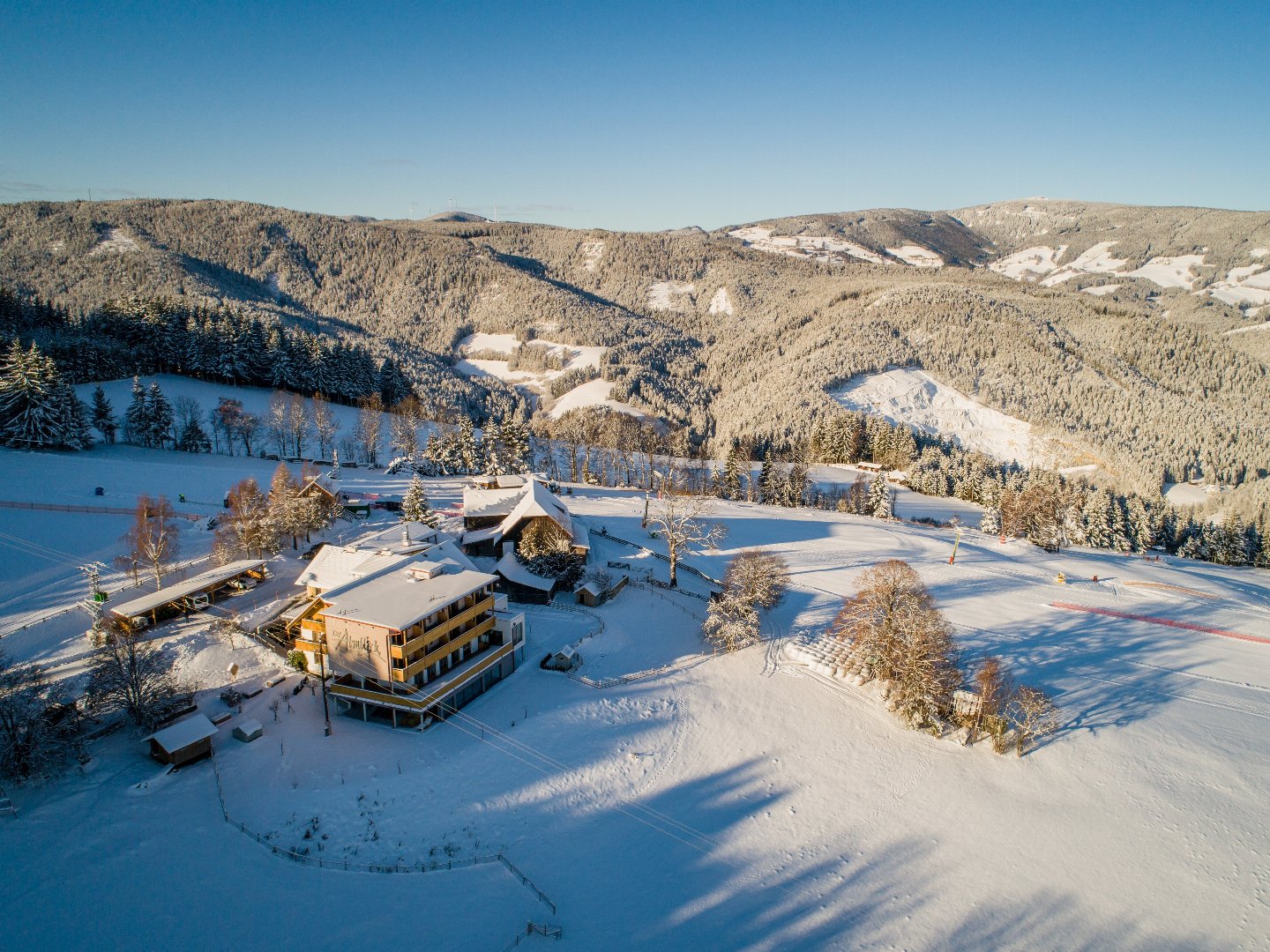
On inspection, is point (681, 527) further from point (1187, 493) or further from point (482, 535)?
point (1187, 493)

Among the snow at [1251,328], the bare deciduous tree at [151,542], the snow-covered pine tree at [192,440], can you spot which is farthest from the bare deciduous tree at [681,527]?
the snow at [1251,328]

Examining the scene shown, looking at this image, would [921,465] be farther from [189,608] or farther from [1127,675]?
[189,608]

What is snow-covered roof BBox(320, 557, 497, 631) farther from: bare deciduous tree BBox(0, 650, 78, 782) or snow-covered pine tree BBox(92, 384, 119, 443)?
snow-covered pine tree BBox(92, 384, 119, 443)

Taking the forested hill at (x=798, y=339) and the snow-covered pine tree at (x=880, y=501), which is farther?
the forested hill at (x=798, y=339)

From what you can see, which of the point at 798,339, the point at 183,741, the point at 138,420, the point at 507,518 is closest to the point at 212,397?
the point at 138,420

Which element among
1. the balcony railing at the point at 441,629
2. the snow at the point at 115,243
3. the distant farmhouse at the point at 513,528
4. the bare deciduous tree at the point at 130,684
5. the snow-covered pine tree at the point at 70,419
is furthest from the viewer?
the snow at the point at 115,243

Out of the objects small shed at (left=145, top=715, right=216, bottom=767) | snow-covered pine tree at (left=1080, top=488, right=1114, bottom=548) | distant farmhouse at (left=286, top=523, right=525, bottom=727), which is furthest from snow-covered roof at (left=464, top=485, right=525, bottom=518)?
snow-covered pine tree at (left=1080, top=488, right=1114, bottom=548)

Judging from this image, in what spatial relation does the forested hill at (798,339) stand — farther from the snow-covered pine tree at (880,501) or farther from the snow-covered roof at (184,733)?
the snow-covered roof at (184,733)
